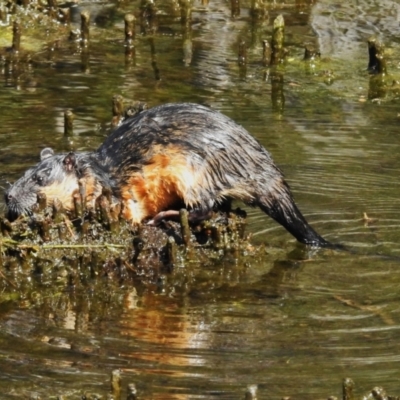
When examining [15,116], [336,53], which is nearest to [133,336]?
[15,116]

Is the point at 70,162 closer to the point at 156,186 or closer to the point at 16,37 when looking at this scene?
the point at 156,186

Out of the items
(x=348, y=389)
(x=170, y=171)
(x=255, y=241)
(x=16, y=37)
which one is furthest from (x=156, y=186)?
(x=16, y=37)

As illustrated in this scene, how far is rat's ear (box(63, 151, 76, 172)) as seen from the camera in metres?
7.90

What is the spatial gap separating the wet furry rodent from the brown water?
44cm

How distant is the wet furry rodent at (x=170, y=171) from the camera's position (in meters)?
7.90

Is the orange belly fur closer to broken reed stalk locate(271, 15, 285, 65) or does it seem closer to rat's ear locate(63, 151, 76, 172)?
rat's ear locate(63, 151, 76, 172)

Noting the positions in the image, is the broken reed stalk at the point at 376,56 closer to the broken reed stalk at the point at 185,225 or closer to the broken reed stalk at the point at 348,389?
the broken reed stalk at the point at 185,225

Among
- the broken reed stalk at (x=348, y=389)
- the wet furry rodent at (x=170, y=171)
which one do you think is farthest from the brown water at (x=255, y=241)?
the broken reed stalk at (x=348, y=389)

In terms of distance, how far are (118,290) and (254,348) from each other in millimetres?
1330

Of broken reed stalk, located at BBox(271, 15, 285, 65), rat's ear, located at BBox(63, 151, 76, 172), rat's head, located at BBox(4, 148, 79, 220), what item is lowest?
broken reed stalk, located at BBox(271, 15, 285, 65)

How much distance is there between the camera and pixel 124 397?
5863mm

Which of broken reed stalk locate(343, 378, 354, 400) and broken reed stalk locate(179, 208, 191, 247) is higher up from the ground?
broken reed stalk locate(343, 378, 354, 400)

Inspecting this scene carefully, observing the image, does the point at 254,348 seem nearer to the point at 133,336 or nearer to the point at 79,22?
the point at 133,336

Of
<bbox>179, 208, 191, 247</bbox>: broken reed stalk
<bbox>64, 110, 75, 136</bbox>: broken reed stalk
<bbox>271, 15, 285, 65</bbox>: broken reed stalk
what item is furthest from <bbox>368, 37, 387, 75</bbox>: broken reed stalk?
<bbox>179, 208, 191, 247</bbox>: broken reed stalk
